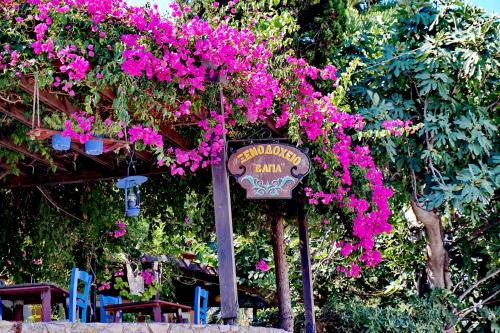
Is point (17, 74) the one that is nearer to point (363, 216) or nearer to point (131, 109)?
point (131, 109)

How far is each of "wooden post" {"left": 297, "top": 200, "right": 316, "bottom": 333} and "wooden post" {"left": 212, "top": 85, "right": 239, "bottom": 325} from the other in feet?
5.71

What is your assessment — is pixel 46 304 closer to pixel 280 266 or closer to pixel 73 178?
pixel 73 178

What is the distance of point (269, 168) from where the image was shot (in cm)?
685


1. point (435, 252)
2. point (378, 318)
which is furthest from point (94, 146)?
point (435, 252)

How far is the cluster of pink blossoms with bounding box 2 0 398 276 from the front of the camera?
217 inches

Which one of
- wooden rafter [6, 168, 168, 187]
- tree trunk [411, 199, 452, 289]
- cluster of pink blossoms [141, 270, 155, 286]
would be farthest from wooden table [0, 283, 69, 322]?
tree trunk [411, 199, 452, 289]

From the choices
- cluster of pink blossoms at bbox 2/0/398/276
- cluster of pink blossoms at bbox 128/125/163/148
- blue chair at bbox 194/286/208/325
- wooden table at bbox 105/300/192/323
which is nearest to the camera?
cluster of pink blossoms at bbox 2/0/398/276

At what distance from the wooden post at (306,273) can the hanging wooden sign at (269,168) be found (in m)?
1.31

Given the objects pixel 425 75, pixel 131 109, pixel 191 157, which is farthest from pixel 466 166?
pixel 131 109

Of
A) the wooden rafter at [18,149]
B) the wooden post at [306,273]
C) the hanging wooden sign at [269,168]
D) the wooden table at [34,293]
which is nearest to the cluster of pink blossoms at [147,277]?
the wooden post at [306,273]

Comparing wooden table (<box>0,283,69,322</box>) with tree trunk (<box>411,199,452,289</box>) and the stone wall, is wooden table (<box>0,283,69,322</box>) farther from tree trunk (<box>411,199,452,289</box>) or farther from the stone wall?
tree trunk (<box>411,199,452,289</box>)

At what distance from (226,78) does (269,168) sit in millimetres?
924

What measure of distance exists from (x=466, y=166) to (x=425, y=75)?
1.15 metres

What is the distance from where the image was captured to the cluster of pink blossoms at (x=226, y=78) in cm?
551
